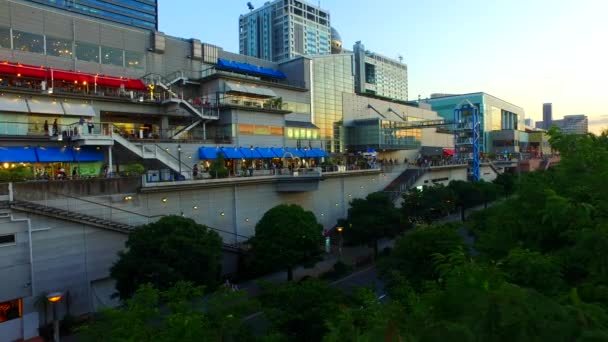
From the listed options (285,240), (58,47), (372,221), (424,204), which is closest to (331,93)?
(424,204)

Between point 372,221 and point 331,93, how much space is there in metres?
33.1

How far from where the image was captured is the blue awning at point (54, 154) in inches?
1231

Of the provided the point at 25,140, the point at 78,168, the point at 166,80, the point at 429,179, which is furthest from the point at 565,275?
the point at 429,179

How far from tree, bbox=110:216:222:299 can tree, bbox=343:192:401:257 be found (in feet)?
53.8

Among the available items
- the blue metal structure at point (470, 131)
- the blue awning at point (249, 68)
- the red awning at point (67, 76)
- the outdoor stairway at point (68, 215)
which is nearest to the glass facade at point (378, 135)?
the blue metal structure at point (470, 131)

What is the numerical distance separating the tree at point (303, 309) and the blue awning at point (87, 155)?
75.1 ft

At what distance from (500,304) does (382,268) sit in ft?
63.9

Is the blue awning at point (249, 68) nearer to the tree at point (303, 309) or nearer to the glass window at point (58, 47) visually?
the glass window at point (58, 47)

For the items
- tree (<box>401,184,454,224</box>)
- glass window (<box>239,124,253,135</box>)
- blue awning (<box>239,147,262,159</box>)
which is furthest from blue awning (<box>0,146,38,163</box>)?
tree (<box>401,184,454,224</box>)

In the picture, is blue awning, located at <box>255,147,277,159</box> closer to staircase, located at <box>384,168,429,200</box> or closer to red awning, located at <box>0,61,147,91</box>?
red awning, located at <box>0,61,147,91</box>

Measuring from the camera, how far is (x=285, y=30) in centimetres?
16250

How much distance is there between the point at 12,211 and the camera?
23.7 m

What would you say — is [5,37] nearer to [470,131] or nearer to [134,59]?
[134,59]

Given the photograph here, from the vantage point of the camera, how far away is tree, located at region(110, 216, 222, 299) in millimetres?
22625
